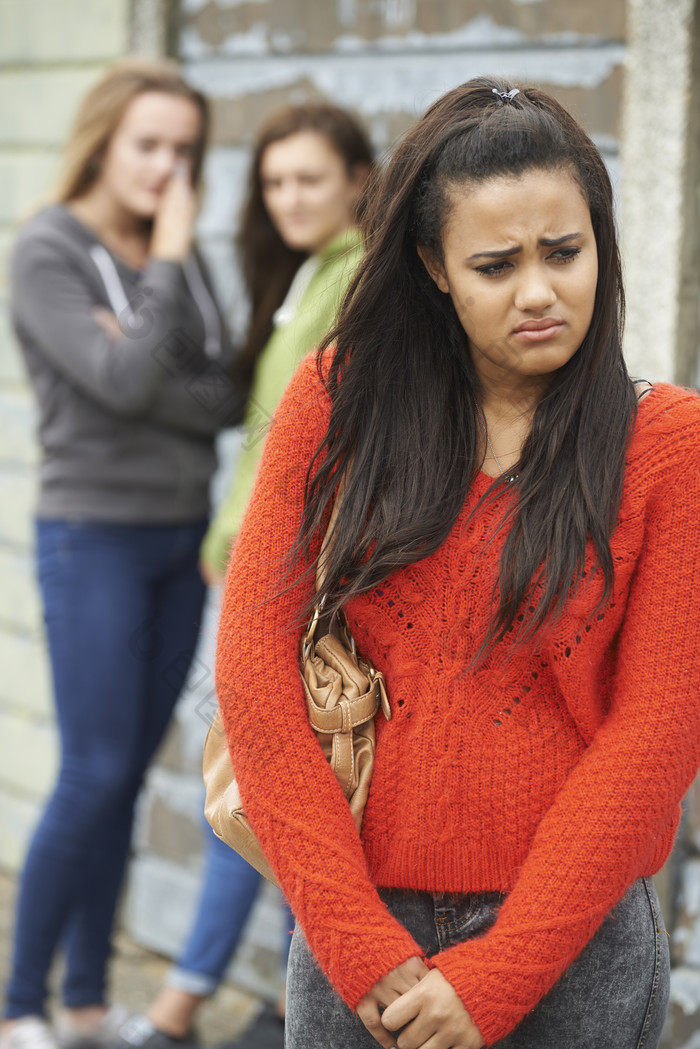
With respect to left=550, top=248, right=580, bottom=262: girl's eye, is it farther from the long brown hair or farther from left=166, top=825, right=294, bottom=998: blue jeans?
left=166, top=825, right=294, bottom=998: blue jeans

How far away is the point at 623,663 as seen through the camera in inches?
54.8

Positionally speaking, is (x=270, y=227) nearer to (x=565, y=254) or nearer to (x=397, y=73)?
(x=397, y=73)

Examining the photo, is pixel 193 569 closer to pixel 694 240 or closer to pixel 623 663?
pixel 694 240

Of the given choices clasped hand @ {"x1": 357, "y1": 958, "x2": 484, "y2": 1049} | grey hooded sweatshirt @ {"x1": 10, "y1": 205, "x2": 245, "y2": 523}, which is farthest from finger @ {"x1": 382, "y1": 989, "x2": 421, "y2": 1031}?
grey hooded sweatshirt @ {"x1": 10, "y1": 205, "x2": 245, "y2": 523}

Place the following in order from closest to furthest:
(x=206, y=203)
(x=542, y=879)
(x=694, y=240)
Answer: (x=542, y=879), (x=694, y=240), (x=206, y=203)

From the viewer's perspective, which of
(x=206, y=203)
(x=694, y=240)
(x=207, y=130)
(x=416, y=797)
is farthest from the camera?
(x=206, y=203)

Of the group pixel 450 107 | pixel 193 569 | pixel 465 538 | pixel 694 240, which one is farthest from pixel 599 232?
pixel 193 569

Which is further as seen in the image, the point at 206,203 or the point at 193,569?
the point at 206,203

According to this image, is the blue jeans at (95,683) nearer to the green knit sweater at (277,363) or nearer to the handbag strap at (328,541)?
the green knit sweater at (277,363)

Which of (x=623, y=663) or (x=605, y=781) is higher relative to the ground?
(x=623, y=663)

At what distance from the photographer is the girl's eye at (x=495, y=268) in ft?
4.45

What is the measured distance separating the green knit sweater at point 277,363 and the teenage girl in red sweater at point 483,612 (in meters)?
0.71

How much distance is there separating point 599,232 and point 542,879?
2.55 ft

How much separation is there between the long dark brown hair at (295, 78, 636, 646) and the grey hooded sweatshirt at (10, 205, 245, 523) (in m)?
1.10
